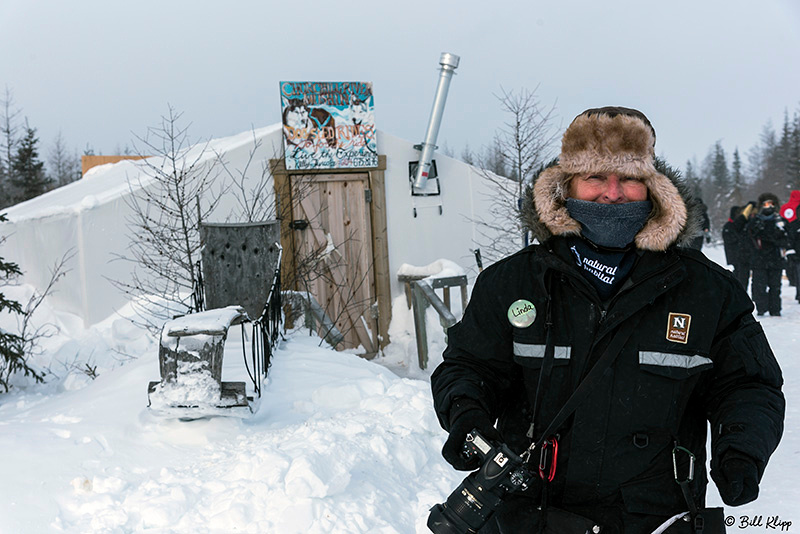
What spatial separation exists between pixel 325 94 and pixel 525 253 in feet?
28.4

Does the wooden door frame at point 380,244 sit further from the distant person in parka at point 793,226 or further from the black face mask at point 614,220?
the black face mask at point 614,220

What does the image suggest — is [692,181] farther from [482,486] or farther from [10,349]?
[482,486]

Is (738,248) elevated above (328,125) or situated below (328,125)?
below

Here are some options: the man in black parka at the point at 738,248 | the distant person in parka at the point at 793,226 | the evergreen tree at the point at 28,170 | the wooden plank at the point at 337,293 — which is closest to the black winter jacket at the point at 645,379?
the wooden plank at the point at 337,293

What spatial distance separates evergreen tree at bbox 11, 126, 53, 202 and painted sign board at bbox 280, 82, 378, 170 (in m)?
21.0

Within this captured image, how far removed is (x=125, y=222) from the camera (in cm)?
863

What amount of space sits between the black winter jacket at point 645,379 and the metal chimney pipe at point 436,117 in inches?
339

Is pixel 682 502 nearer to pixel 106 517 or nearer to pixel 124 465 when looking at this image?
pixel 106 517

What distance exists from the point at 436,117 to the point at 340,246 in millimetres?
2482

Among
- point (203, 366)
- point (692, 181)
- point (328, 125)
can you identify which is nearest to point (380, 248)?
point (328, 125)

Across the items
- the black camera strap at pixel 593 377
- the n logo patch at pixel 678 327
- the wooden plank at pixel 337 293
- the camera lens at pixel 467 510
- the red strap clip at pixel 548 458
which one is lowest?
the wooden plank at pixel 337 293

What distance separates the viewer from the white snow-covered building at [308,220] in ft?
27.8

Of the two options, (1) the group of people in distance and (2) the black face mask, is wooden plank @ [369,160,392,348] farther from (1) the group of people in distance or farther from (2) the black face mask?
(2) the black face mask

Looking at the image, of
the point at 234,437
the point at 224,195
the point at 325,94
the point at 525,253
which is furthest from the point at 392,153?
the point at 525,253
